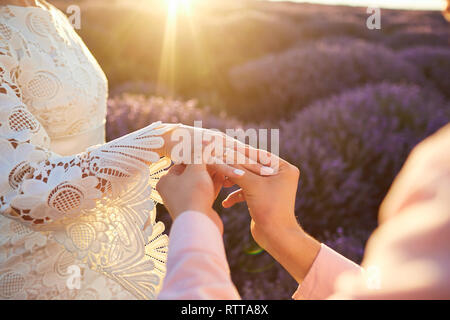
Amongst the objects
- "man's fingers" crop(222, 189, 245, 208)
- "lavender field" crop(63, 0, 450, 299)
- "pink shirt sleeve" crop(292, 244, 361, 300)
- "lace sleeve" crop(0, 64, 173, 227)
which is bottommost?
"lavender field" crop(63, 0, 450, 299)

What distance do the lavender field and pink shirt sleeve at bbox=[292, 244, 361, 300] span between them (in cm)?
147

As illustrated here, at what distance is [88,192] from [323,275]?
991mm

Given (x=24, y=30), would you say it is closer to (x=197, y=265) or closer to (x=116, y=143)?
(x=116, y=143)

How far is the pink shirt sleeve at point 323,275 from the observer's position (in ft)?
4.58

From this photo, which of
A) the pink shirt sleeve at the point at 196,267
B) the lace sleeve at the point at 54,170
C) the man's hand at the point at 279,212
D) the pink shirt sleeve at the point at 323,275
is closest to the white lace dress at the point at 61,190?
the lace sleeve at the point at 54,170

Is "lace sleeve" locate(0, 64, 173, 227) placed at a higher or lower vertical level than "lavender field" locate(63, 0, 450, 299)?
higher

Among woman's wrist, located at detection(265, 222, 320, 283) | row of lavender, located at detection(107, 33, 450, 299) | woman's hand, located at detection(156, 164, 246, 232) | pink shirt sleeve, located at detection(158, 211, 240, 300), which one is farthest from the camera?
row of lavender, located at detection(107, 33, 450, 299)

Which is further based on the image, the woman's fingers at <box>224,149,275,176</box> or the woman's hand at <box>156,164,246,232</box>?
the woman's fingers at <box>224,149,275,176</box>

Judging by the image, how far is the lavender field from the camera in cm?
338

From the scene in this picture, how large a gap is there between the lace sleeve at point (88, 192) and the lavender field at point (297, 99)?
159 cm

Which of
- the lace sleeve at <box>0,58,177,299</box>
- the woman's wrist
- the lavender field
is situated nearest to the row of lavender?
the lavender field

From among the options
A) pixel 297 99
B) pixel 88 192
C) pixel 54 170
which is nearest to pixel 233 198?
pixel 88 192

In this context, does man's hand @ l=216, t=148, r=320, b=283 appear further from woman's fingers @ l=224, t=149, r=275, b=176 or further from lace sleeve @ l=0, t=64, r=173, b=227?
lace sleeve @ l=0, t=64, r=173, b=227

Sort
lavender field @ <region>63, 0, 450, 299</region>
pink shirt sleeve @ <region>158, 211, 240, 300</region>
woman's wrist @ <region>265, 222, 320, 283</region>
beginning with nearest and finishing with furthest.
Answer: pink shirt sleeve @ <region>158, 211, 240, 300</region> → woman's wrist @ <region>265, 222, 320, 283</region> → lavender field @ <region>63, 0, 450, 299</region>
